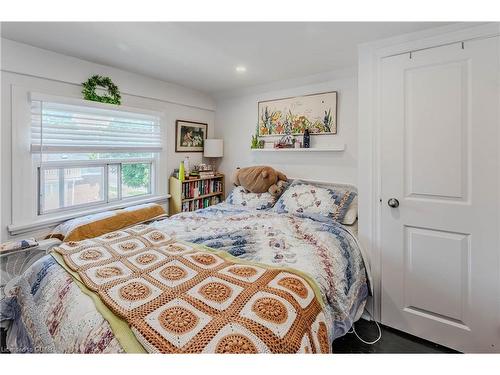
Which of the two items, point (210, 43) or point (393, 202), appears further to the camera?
point (210, 43)

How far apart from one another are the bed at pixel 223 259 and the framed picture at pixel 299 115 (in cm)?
116

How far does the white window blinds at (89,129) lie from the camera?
2287mm

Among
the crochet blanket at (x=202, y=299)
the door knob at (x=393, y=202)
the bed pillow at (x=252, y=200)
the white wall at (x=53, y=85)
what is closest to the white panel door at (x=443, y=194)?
the door knob at (x=393, y=202)

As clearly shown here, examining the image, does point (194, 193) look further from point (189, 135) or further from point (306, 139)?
point (306, 139)

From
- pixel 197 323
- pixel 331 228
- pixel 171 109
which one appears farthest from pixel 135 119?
pixel 197 323

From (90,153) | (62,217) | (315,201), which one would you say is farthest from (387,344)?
A: (90,153)

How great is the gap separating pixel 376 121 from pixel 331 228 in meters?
0.93

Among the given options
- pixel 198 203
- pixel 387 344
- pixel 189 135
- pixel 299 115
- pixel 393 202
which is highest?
pixel 299 115

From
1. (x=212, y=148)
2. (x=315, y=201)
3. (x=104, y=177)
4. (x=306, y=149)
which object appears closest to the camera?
(x=315, y=201)

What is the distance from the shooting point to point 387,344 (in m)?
1.88

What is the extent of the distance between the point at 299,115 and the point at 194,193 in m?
1.69

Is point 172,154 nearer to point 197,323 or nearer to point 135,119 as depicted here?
point 135,119

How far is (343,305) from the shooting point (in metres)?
1.56

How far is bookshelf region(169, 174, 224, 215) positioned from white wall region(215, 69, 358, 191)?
0.20 meters
